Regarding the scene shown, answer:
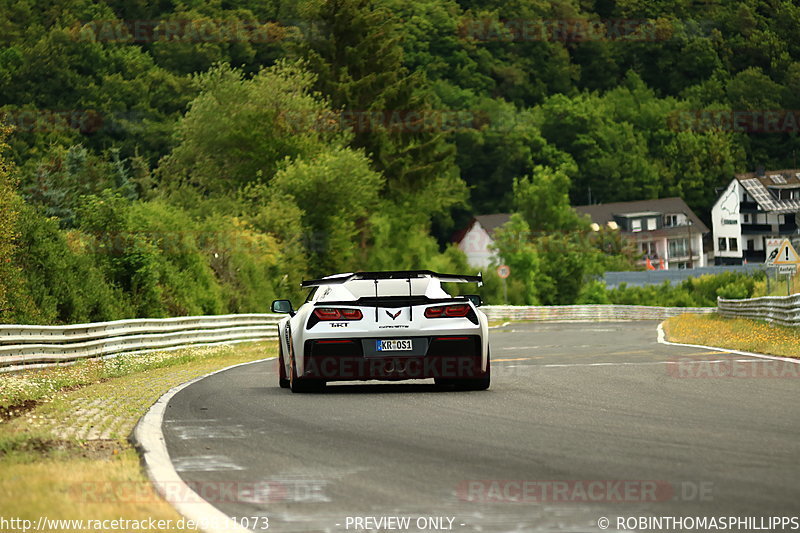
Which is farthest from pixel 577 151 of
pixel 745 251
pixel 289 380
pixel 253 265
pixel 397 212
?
pixel 289 380

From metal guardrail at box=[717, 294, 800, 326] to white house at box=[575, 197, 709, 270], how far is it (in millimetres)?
91941

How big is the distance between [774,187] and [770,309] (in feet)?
335

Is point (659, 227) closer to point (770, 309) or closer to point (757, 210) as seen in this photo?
point (757, 210)

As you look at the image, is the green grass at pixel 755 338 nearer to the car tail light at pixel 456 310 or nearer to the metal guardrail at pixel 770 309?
the metal guardrail at pixel 770 309

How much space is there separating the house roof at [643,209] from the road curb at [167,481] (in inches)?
4929

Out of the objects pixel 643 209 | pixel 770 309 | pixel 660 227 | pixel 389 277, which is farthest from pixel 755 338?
pixel 660 227

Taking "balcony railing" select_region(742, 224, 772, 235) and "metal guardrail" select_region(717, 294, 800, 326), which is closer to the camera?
"metal guardrail" select_region(717, 294, 800, 326)

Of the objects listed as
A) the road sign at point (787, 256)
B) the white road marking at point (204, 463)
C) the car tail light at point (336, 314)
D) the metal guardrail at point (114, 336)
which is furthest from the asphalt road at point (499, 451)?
the road sign at point (787, 256)

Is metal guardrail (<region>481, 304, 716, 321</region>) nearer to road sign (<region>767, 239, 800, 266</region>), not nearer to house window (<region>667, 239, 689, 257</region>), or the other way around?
road sign (<region>767, 239, 800, 266</region>)

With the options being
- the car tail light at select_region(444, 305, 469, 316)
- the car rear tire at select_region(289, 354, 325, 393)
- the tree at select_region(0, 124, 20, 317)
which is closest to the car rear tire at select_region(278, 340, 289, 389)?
the car rear tire at select_region(289, 354, 325, 393)

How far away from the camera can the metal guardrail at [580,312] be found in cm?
6681

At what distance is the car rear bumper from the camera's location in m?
13.5

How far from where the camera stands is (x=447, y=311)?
44.8ft

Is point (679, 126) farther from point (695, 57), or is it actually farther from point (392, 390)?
point (392, 390)
